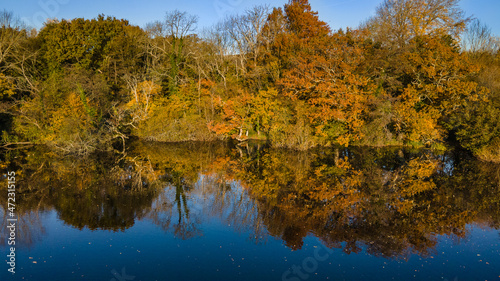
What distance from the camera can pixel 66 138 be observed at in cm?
2641

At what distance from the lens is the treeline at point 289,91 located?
28.9 meters

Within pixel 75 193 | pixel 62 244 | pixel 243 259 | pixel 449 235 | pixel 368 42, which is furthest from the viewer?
pixel 368 42

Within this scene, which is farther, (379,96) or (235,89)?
(235,89)

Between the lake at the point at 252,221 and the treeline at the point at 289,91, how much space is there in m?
7.13

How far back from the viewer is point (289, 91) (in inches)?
1270

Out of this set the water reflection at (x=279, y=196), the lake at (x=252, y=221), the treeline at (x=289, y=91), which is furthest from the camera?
the treeline at (x=289, y=91)

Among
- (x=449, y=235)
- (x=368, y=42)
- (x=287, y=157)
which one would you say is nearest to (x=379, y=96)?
(x=368, y=42)

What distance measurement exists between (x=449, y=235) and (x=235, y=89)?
84.9 ft

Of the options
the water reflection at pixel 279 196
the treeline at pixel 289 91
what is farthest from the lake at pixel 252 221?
the treeline at pixel 289 91

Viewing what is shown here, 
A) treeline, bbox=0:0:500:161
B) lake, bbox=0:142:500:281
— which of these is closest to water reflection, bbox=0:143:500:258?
lake, bbox=0:142:500:281

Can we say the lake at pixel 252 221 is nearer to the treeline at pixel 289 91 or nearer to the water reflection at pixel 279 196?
the water reflection at pixel 279 196

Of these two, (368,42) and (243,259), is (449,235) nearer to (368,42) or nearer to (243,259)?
(243,259)

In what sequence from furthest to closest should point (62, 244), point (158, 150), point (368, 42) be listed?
point (368, 42), point (158, 150), point (62, 244)

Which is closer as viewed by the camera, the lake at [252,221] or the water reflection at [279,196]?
the lake at [252,221]
